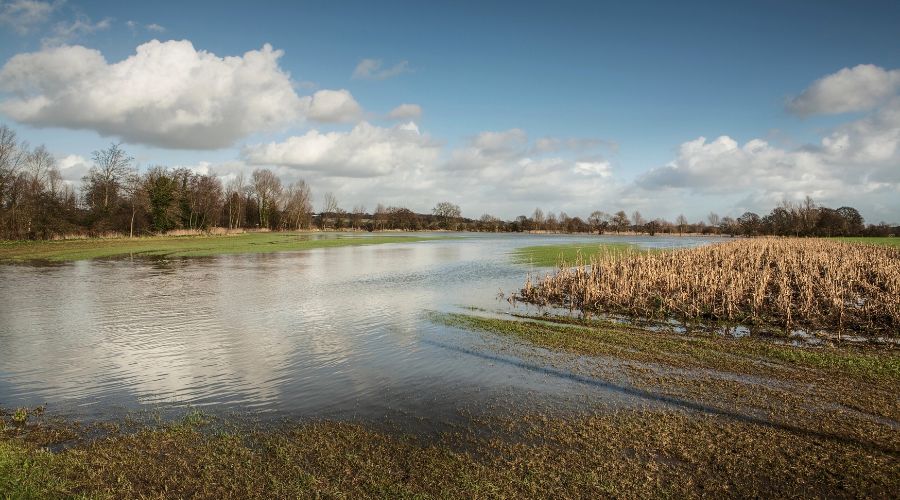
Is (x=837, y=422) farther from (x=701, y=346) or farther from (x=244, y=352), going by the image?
(x=244, y=352)

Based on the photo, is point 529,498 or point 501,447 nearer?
point 529,498

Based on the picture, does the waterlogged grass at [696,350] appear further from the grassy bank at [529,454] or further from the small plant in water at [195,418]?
the small plant in water at [195,418]

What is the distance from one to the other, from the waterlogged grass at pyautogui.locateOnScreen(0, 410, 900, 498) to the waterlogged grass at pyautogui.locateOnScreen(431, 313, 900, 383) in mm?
3863

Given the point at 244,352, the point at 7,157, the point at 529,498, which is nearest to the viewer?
the point at 529,498

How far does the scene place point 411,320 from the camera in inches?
619

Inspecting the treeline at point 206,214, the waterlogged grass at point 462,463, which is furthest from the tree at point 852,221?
the waterlogged grass at point 462,463

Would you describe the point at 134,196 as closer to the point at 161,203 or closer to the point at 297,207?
the point at 161,203

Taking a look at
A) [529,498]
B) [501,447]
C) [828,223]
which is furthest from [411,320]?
[828,223]

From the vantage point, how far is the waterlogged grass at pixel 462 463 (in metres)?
5.41

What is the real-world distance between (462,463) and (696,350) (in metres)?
7.93

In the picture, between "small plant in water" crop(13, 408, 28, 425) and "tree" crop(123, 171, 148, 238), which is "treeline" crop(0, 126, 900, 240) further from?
"small plant in water" crop(13, 408, 28, 425)

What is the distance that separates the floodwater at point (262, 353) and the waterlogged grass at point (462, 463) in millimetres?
1154

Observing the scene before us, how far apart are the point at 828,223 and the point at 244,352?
118m

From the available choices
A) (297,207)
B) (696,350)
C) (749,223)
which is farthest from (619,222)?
(696,350)
